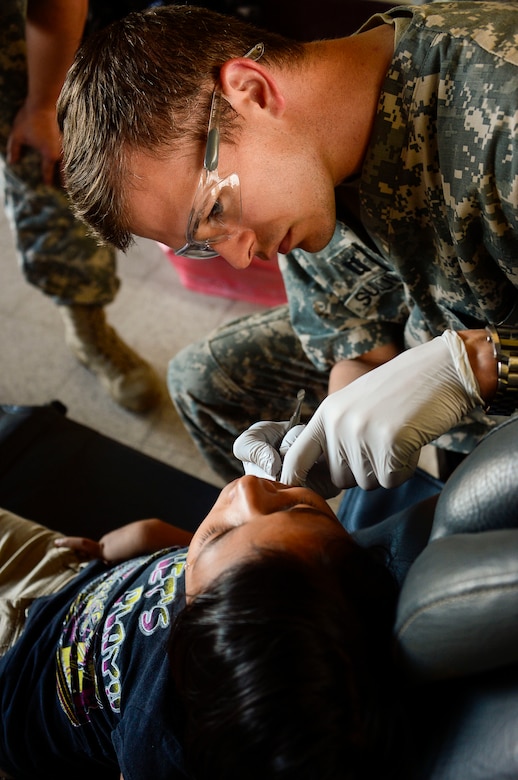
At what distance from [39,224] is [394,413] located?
132 centimetres

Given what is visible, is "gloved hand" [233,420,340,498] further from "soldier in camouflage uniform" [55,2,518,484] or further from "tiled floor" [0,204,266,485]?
"tiled floor" [0,204,266,485]

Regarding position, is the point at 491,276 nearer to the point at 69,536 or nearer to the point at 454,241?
the point at 454,241

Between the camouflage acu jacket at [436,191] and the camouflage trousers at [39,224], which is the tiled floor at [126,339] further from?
the camouflage acu jacket at [436,191]

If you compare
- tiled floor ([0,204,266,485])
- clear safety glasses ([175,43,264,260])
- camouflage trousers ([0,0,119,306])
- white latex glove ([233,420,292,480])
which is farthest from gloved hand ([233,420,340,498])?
camouflage trousers ([0,0,119,306])

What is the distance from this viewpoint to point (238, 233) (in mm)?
1074

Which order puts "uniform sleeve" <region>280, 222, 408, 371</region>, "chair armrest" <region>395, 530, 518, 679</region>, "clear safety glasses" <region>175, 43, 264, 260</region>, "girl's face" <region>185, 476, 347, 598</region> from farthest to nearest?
"uniform sleeve" <region>280, 222, 408, 371</region> < "clear safety glasses" <region>175, 43, 264, 260</region> < "girl's face" <region>185, 476, 347, 598</region> < "chair armrest" <region>395, 530, 518, 679</region>

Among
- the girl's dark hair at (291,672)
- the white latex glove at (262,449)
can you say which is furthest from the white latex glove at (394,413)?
the girl's dark hair at (291,672)

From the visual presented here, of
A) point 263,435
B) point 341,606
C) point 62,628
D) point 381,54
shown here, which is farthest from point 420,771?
point 381,54

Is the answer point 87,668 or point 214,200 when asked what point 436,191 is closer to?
point 214,200

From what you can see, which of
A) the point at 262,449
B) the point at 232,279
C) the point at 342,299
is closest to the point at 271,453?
the point at 262,449

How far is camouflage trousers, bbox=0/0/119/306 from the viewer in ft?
5.41

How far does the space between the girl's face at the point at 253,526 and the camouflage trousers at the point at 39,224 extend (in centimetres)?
119

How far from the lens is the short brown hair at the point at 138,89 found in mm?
986

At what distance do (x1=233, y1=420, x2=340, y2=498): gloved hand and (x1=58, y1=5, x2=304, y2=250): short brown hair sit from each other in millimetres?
417
